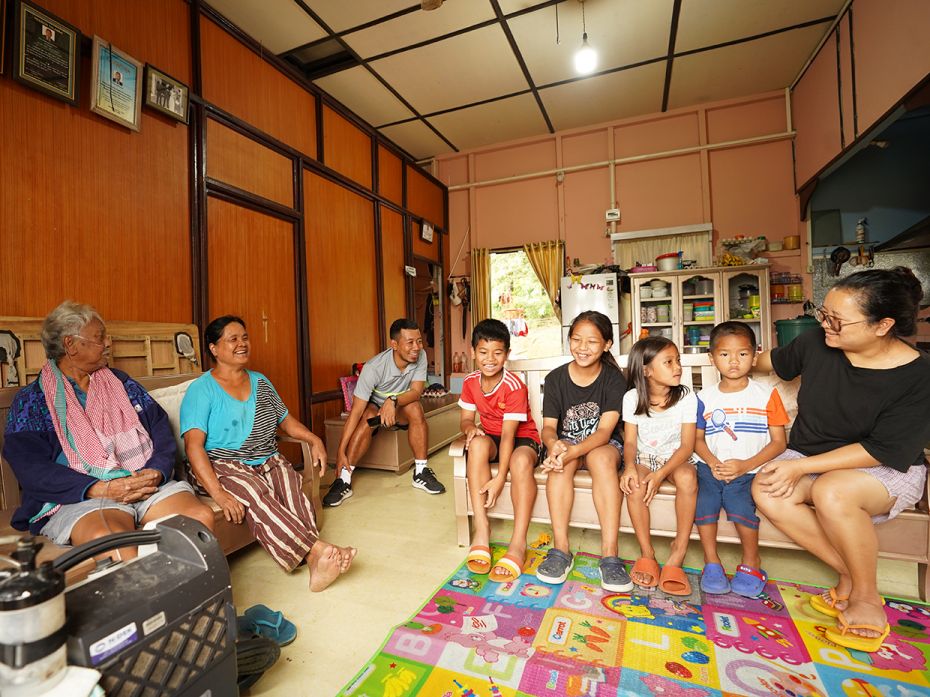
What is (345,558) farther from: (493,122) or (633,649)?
(493,122)

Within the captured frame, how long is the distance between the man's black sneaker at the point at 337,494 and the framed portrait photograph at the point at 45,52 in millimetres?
2488

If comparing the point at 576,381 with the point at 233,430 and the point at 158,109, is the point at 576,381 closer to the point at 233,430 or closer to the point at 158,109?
the point at 233,430

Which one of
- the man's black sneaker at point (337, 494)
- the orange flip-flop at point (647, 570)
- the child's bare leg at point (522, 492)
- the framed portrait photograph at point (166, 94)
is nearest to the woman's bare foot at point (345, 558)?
the child's bare leg at point (522, 492)

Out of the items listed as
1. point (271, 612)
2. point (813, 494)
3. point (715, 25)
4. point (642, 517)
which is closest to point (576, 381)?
point (642, 517)

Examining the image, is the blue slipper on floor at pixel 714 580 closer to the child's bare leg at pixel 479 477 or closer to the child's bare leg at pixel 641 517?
the child's bare leg at pixel 641 517

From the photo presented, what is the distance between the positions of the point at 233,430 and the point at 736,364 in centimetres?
225

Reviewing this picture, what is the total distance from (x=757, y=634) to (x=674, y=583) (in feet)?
0.93

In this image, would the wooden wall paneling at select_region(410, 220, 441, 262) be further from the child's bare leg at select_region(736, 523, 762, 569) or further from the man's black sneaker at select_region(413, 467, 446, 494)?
the child's bare leg at select_region(736, 523, 762, 569)

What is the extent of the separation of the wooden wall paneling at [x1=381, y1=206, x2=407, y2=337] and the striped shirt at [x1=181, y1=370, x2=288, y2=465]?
8.81ft

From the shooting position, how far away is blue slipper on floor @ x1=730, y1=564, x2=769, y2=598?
1660 millimetres

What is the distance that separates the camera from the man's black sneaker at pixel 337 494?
2.81m

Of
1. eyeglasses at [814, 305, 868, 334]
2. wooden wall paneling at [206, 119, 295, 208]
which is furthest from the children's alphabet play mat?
wooden wall paneling at [206, 119, 295, 208]

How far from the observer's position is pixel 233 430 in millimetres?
2066

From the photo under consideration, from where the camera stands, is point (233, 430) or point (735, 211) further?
point (735, 211)
